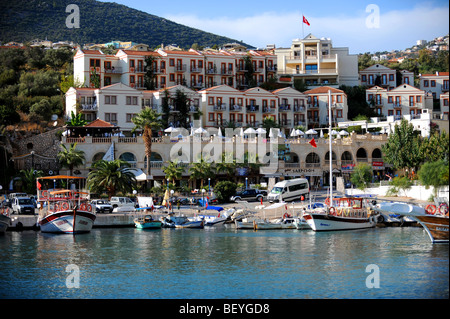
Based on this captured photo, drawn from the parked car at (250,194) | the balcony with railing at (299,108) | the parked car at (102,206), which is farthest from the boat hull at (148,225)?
the balcony with railing at (299,108)

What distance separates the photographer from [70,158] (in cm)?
6012

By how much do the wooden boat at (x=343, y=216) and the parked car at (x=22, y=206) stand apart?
20.9 m

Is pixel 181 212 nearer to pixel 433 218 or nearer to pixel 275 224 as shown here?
pixel 275 224

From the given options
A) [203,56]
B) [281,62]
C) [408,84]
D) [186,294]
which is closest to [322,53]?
[281,62]

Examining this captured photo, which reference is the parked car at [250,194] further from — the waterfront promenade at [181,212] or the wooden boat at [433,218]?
the wooden boat at [433,218]

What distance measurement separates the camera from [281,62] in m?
96.6

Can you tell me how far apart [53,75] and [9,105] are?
42.1 feet

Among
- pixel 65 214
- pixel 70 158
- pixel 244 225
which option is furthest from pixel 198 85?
pixel 65 214

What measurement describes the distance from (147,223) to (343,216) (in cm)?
1465

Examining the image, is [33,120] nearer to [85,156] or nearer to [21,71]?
[85,156]

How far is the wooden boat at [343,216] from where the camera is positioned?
47406 millimetres

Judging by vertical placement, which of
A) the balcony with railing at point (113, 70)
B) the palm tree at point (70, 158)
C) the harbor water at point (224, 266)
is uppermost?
the balcony with railing at point (113, 70)

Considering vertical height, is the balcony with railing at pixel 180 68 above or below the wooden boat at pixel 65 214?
above

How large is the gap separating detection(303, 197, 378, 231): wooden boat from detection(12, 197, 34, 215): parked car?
20.9 metres
